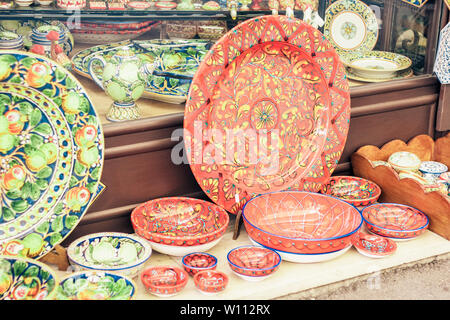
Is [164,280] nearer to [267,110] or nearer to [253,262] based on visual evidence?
[253,262]

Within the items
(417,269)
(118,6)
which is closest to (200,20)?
(118,6)

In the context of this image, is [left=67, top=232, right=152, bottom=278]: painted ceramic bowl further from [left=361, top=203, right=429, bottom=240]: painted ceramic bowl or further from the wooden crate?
the wooden crate

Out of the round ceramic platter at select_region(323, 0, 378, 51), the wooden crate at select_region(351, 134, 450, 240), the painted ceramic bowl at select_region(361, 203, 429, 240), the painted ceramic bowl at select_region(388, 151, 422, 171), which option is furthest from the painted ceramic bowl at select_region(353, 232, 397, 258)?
the round ceramic platter at select_region(323, 0, 378, 51)

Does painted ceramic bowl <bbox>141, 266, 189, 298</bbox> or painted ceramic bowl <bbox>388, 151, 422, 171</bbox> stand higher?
painted ceramic bowl <bbox>388, 151, 422, 171</bbox>

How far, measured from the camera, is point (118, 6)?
226cm

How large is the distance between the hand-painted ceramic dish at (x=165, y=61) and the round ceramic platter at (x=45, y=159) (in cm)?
41

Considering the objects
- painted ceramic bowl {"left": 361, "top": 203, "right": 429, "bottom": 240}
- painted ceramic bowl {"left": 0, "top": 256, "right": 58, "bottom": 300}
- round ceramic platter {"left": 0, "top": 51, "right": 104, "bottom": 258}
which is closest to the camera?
painted ceramic bowl {"left": 0, "top": 256, "right": 58, "bottom": 300}

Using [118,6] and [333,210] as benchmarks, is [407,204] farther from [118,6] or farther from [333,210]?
[118,6]

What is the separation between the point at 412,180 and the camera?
2275 millimetres

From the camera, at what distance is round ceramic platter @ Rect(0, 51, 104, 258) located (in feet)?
5.81

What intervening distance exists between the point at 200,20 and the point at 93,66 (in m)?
0.46

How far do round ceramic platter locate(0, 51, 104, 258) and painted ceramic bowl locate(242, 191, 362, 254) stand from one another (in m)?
0.54

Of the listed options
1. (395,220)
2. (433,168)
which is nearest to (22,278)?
(395,220)

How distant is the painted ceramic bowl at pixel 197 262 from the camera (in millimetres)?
1890
